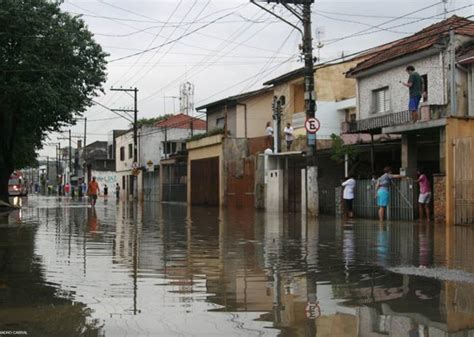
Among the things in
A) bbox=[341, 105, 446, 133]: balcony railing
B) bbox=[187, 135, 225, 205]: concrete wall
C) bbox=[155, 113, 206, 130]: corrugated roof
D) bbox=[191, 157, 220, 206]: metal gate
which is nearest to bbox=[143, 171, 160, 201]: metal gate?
bbox=[155, 113, 206, 130]: corrugated roof

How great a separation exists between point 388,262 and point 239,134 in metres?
30.9

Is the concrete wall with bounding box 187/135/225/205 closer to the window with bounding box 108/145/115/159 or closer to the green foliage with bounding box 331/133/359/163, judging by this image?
the green foliage with bounding box 331/133/359/163

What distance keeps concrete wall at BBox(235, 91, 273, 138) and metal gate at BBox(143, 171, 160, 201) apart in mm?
15663

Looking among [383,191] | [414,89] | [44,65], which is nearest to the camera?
[414,89]

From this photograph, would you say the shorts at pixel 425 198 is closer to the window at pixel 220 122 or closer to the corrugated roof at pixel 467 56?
the corrugated roof at pixel 467 56

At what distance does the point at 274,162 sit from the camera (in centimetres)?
3278

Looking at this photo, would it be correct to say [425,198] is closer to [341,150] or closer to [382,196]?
[382,196]

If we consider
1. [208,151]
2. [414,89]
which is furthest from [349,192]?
[208,151]

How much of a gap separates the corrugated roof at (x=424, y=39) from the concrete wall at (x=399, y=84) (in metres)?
0.56

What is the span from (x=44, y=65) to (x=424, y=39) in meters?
16.0

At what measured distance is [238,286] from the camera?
26.9ft

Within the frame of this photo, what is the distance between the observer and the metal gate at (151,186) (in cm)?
5491

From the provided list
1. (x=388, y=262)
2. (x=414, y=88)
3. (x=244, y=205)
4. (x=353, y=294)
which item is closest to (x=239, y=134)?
(x=244, y=205)

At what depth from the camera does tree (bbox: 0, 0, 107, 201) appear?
85.9 ft
